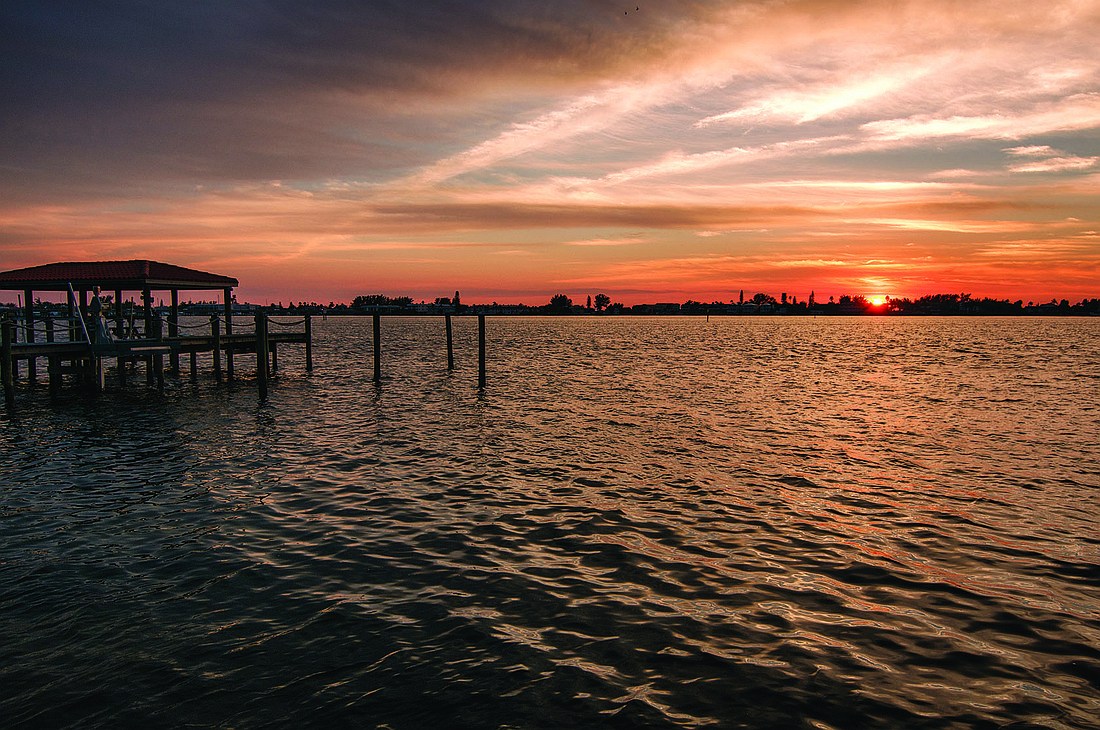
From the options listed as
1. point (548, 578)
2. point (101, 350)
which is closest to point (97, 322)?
point (101, 350)

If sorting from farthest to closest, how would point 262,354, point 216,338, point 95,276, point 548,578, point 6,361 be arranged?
point 216,338
point 95,276
point 262,354
point 6,361
point 548,578

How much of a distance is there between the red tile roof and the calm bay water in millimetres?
12953

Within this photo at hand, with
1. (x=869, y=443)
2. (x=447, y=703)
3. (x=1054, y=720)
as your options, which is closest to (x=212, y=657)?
(x=447, y=703)

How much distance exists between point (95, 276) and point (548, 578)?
33.2 m

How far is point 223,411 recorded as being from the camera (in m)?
26.6

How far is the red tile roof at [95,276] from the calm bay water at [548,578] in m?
13.0

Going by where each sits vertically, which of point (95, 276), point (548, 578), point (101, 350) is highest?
point (95, 276)

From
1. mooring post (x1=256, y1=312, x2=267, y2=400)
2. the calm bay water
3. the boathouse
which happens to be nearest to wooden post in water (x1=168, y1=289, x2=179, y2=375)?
the boathouse

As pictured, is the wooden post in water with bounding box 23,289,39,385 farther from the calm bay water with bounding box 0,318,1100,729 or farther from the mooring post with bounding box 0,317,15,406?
the calm bay water with bounding box 0,318,1100,729

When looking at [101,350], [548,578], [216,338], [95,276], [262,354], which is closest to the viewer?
[548,578]

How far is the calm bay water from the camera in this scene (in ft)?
21.6

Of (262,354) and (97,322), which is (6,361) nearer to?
(97,322)

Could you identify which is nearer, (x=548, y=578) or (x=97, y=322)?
(x=548, y=578)

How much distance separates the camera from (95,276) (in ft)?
105
